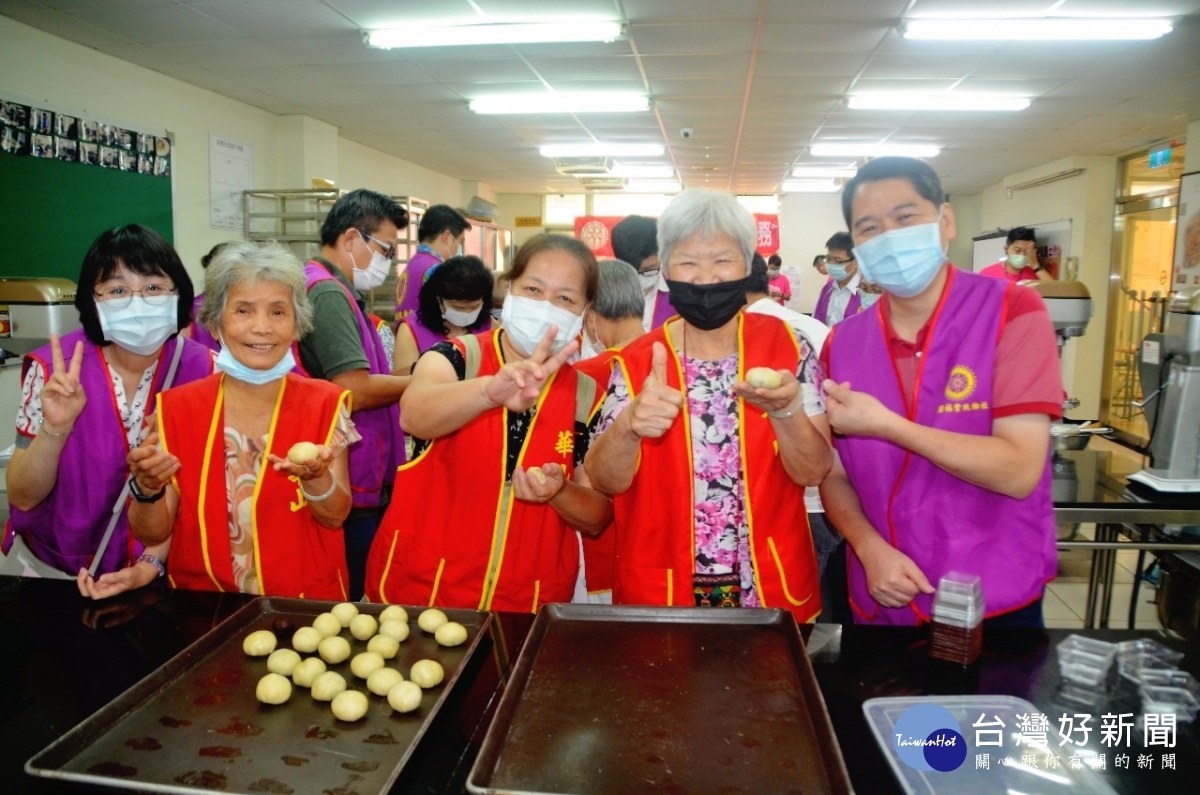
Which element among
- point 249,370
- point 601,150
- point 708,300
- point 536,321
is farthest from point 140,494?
point 601,150

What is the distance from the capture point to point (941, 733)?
1053mm

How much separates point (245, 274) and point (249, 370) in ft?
0.81

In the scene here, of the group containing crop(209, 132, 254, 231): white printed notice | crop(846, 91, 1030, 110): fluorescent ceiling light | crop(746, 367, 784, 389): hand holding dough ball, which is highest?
crop(846, 91, 1030, 110): fluorescent ceiling light

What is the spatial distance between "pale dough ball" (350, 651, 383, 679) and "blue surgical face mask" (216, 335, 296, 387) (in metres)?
0.81

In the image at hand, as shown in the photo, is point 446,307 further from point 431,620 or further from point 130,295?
point 431,620

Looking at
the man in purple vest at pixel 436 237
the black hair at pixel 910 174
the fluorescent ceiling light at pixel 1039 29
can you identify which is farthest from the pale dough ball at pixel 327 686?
the fluorescent ceiling light at pixel 1039 29

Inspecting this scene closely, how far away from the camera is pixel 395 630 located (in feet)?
4.49

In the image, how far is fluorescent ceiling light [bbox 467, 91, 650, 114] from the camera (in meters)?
6.77

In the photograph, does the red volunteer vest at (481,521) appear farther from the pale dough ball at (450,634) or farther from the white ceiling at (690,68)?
the white ceiling at (690,68)

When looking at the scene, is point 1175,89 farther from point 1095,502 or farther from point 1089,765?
point 1089,765

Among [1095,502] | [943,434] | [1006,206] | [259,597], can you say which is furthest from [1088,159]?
[259,597]


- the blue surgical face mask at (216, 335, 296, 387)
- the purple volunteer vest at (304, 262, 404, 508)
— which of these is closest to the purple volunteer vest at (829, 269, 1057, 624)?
the blue surgical face mask at (216, 335, 296, 387)

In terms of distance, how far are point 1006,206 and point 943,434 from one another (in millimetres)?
12418

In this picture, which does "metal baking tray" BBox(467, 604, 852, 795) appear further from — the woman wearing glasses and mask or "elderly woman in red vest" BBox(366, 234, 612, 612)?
the woman wearing glasses and mask
